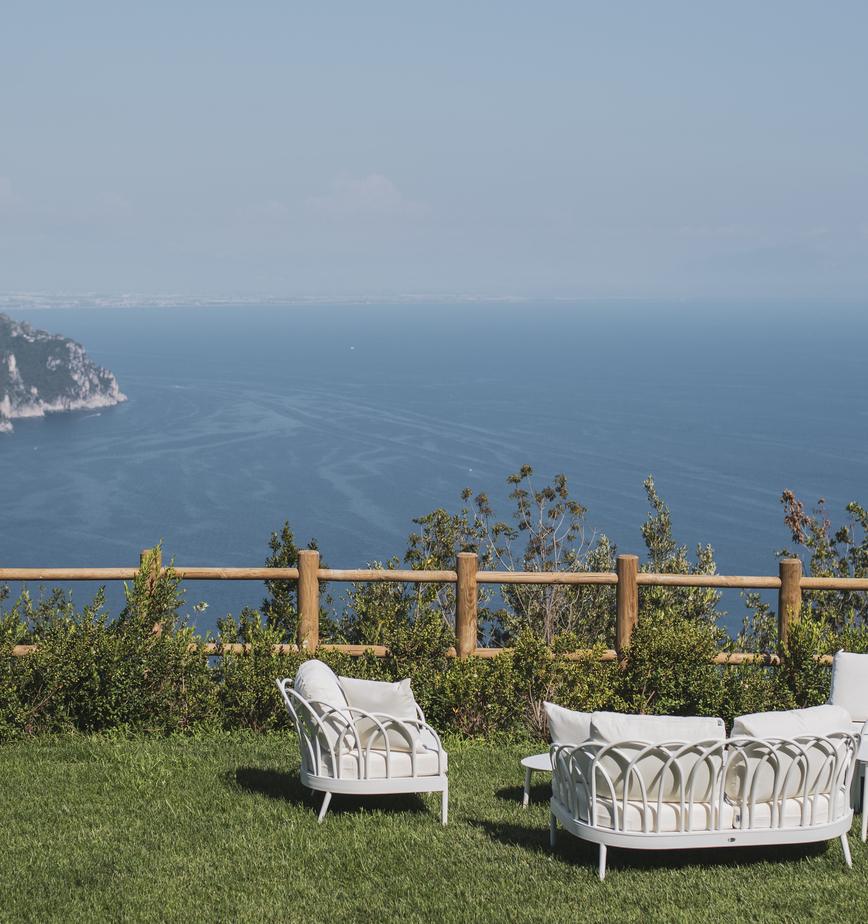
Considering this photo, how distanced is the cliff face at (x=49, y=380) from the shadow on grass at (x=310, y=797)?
139 m

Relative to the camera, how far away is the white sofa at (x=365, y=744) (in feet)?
18.5

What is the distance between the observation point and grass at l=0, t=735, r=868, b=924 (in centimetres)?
458

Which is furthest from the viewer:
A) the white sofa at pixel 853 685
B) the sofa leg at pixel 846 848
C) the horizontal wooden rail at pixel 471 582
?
the horizontal wooden rail at pixel 471 582

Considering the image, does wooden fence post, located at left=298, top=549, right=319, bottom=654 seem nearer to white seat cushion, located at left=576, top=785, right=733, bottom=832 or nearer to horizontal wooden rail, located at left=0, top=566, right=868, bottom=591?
horizontal wooden rail, located at left=0, top=566, right=868, bottom=591

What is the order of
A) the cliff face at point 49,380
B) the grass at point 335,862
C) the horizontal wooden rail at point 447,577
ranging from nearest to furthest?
the grass at point 335,862
the horizontal wooden rail at point 447,577
the cliff face at point 49,380

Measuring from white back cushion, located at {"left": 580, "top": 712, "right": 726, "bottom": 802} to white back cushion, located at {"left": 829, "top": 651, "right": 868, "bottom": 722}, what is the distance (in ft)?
7.22

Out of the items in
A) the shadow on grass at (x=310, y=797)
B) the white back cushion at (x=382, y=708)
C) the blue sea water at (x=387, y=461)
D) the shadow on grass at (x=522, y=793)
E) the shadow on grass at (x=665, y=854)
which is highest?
the white back cushion at (x=382, y=708)

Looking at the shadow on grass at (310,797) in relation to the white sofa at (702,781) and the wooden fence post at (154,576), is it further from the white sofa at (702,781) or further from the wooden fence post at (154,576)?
the wooden fence post at (154,576)

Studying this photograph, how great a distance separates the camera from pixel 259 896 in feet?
15.4

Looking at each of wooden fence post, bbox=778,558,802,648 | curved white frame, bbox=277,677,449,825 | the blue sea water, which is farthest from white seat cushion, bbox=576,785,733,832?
the blue sea water

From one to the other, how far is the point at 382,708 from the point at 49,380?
156285 millimetres

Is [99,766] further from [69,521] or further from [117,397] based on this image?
[117,397]

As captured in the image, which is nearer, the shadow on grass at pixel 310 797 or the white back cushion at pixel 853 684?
the shadow on grass at pixel 310 797

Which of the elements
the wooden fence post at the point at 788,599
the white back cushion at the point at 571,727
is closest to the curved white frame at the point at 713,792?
the white back cushion at the point at 571,727
